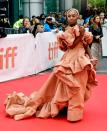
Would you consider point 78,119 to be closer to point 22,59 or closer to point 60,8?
point 22,59

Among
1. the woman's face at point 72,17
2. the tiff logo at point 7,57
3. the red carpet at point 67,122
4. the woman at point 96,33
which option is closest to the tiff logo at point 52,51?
the woman at point 96,33

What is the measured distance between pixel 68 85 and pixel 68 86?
0.03 m

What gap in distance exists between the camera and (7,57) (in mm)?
12445

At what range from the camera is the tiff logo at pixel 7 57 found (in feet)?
40.2

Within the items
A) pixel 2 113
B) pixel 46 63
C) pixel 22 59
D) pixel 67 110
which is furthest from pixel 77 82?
pixel 46 63

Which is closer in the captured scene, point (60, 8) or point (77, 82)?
point (77, 82)

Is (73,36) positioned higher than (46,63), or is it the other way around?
(73,36)

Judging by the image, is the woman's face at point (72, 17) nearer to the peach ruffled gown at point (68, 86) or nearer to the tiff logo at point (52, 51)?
the peach ruffled gown at point (68, 86)

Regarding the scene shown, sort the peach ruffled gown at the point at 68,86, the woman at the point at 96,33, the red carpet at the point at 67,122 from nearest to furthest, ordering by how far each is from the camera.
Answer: the red carpet at the point at 67,122, the peach ruffled gown at the point at 68,86, the woman at the point at 96,33

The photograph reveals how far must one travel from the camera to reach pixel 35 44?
46.6 ft

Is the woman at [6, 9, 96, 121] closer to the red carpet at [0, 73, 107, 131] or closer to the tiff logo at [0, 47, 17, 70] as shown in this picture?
the red carpet at [0, 73, 107, 131]

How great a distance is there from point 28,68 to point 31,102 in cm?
557

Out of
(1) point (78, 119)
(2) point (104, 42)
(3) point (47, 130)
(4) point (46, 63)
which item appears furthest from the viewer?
(2) point (104, 42)

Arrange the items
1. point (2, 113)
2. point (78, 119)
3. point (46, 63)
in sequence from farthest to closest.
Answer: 1. point (46, 63)
2. point (2, 113)
3. point (78, 119)
